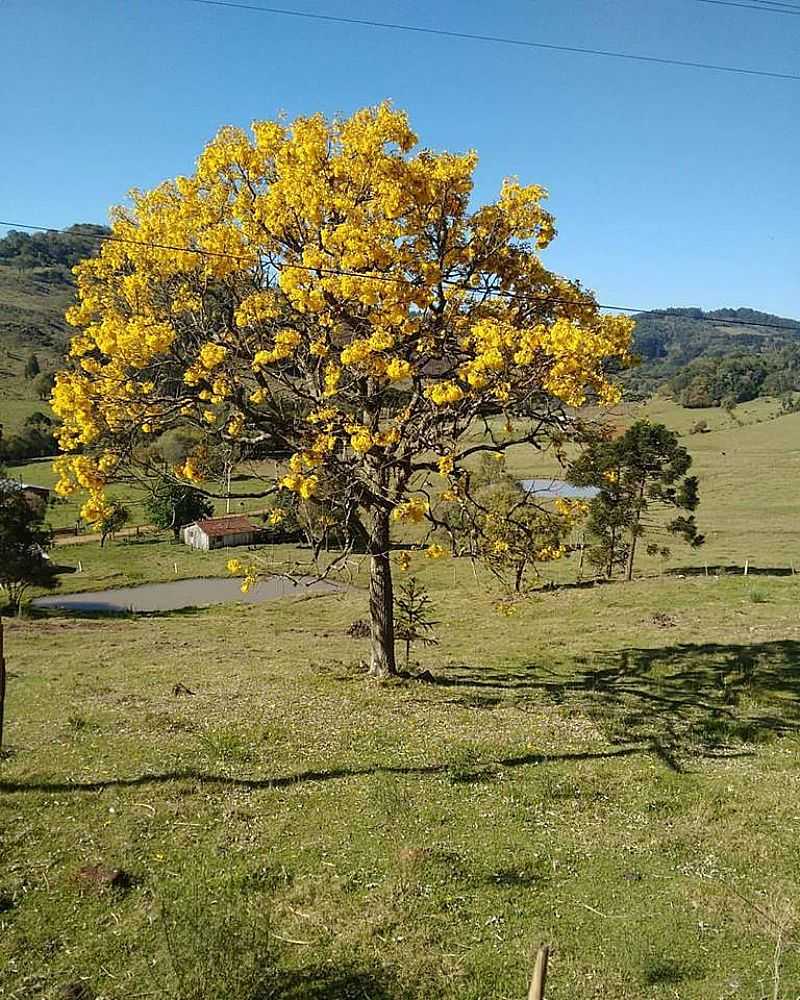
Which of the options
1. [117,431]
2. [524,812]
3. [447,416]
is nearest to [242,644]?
[117,431]

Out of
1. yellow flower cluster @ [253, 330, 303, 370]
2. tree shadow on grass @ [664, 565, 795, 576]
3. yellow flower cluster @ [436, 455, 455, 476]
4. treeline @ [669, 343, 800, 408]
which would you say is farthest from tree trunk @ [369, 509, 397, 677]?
treeline @ [669, 343, 800, 408]

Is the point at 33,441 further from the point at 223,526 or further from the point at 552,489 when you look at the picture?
the point at 552,489

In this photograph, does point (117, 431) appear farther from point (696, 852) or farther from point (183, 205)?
point (696, 852)

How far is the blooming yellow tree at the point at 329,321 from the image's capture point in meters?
11.3

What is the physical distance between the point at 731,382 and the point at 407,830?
15801 cm

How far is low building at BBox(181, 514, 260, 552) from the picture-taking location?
64.6 metres

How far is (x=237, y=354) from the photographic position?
12.9 m

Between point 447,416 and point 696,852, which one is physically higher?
point 447,416

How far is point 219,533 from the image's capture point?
6469 centimetres

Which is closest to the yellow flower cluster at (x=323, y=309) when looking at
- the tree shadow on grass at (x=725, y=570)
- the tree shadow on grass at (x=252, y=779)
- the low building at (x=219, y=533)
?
the tree shadow on grass at (x=252, y=779)

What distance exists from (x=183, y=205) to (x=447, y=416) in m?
5.73

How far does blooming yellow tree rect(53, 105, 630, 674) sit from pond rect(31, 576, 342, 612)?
30.6 m

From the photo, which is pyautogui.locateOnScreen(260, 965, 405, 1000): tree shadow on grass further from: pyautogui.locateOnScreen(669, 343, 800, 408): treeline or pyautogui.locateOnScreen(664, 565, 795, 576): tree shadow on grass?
pyautogui.locateOnScreen(669, 343, 800, 408): treeline

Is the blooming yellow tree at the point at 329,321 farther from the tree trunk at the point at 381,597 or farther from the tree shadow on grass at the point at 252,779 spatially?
the tree shadow on grass at the point at 252,779
